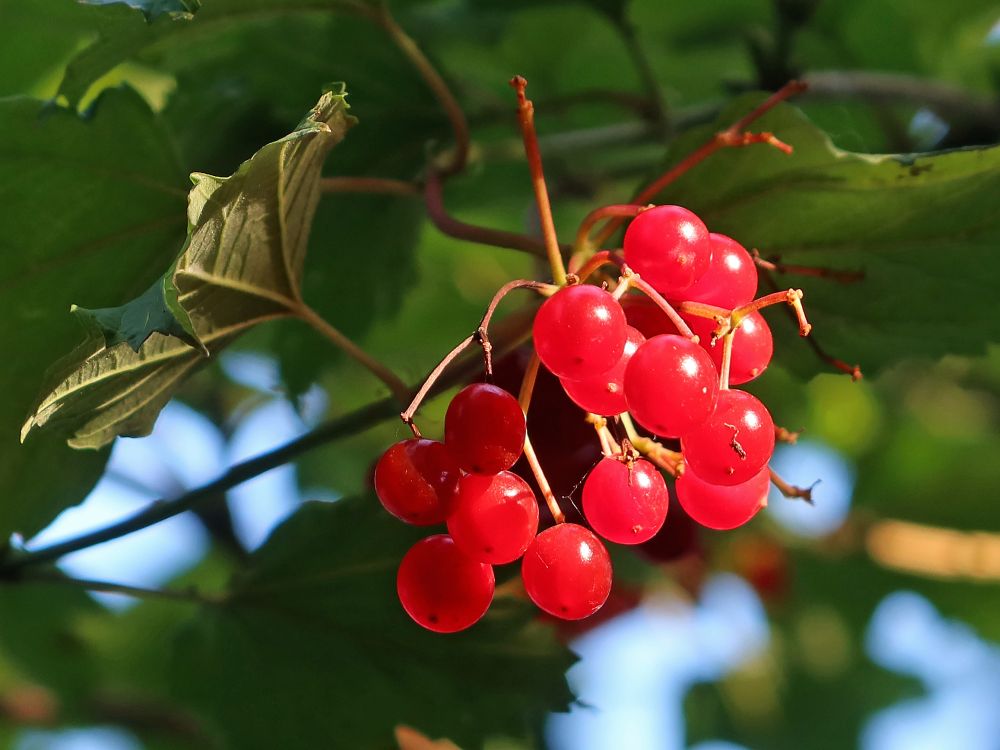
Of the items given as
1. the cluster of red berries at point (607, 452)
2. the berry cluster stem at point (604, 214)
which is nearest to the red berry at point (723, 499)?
the cluster of red berries at point (607, 452)

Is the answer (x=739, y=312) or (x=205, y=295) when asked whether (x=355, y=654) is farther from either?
(x=739, y=312)

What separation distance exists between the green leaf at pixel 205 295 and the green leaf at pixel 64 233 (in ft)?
0.57

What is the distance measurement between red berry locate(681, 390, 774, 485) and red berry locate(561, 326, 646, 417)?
2.3 inches

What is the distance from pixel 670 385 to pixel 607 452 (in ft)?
0.43

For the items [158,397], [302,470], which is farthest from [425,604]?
[302,470]

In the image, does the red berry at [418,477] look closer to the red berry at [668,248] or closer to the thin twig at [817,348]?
the red berry at [668,248]

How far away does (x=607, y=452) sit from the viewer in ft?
2.98

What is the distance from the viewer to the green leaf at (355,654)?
133 centimetres

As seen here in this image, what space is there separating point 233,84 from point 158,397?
1.92ft

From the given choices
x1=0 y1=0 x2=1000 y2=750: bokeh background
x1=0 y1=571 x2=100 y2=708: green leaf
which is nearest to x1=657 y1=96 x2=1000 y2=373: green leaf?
x1=0 y1=0 x2=1000 y2=750: bokeh background

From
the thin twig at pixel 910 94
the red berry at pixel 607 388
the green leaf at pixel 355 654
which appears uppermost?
the thin twig at pixel 910 94

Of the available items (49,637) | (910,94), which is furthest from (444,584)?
(49,637)

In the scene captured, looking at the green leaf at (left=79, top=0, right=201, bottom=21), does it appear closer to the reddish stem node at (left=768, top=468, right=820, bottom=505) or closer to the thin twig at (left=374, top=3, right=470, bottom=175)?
the thin twig at (left=374, top=3, right=470, bottom=175)

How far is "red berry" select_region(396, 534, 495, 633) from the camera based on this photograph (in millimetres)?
896
